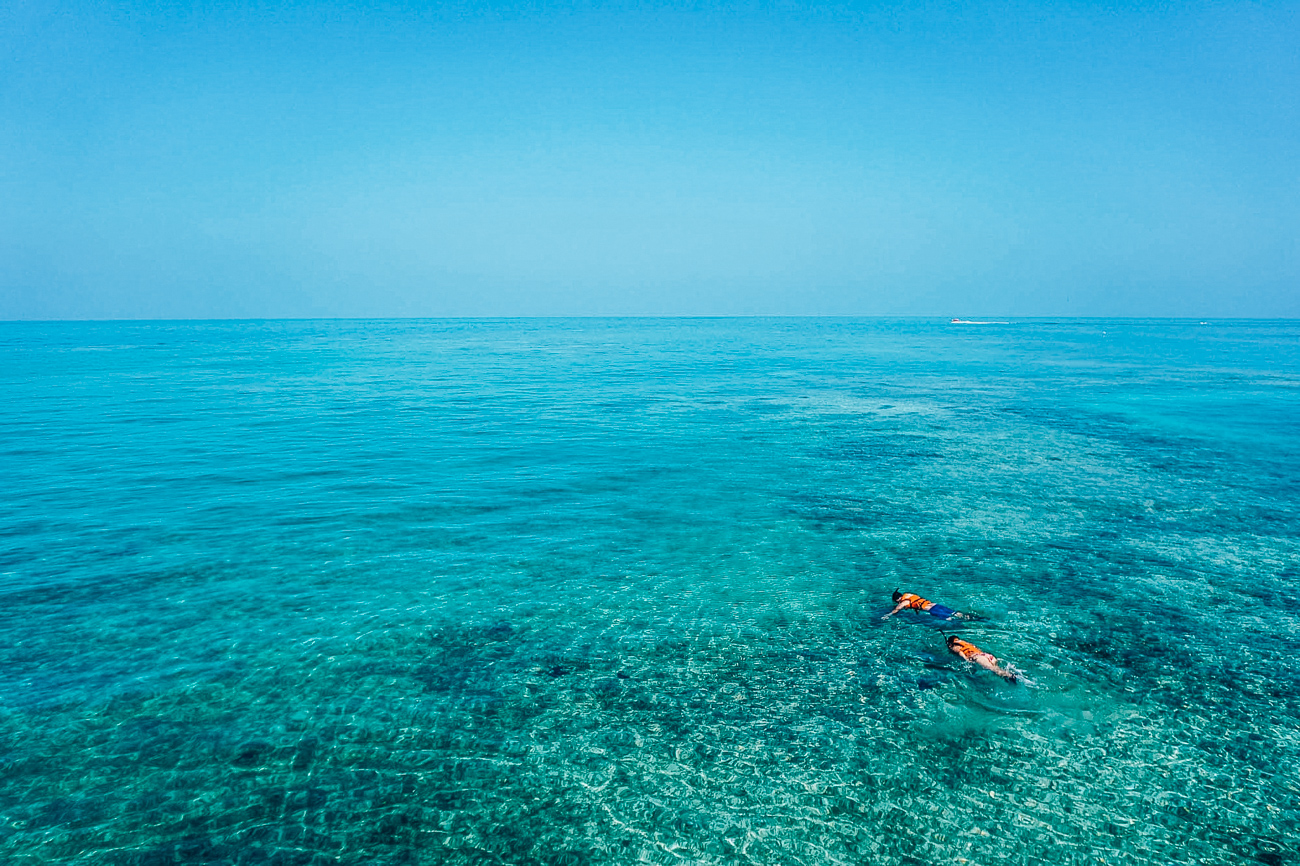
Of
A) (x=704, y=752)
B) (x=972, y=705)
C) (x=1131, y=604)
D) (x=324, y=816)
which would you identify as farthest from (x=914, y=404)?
(x=324, y=816)

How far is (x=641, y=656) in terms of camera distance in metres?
11.2

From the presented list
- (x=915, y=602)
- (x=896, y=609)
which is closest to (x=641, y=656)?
(x=896, y=609)

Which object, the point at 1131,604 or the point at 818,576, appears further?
the point at 818,576

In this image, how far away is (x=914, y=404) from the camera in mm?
40094

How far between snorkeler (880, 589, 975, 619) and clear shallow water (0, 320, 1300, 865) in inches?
16.7

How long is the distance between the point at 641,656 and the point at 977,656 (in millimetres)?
5402

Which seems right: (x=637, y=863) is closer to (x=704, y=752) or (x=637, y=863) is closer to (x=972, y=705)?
(x=704, y=752)

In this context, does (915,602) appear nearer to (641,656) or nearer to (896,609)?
(896,609)

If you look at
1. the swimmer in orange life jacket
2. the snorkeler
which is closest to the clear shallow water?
the swimmer in orange life jacket

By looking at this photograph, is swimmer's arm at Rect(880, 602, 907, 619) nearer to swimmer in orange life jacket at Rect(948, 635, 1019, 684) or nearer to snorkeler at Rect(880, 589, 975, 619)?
snorkeler at Rect(880, 589, 975, 619)

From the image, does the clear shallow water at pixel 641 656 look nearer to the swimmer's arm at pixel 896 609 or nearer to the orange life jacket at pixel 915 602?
the swimmer's arm at pixel 896 609

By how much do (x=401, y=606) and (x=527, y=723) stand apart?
4.67 meters

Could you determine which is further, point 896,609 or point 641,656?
point 896,609

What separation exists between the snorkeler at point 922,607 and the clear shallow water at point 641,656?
1.39ft
